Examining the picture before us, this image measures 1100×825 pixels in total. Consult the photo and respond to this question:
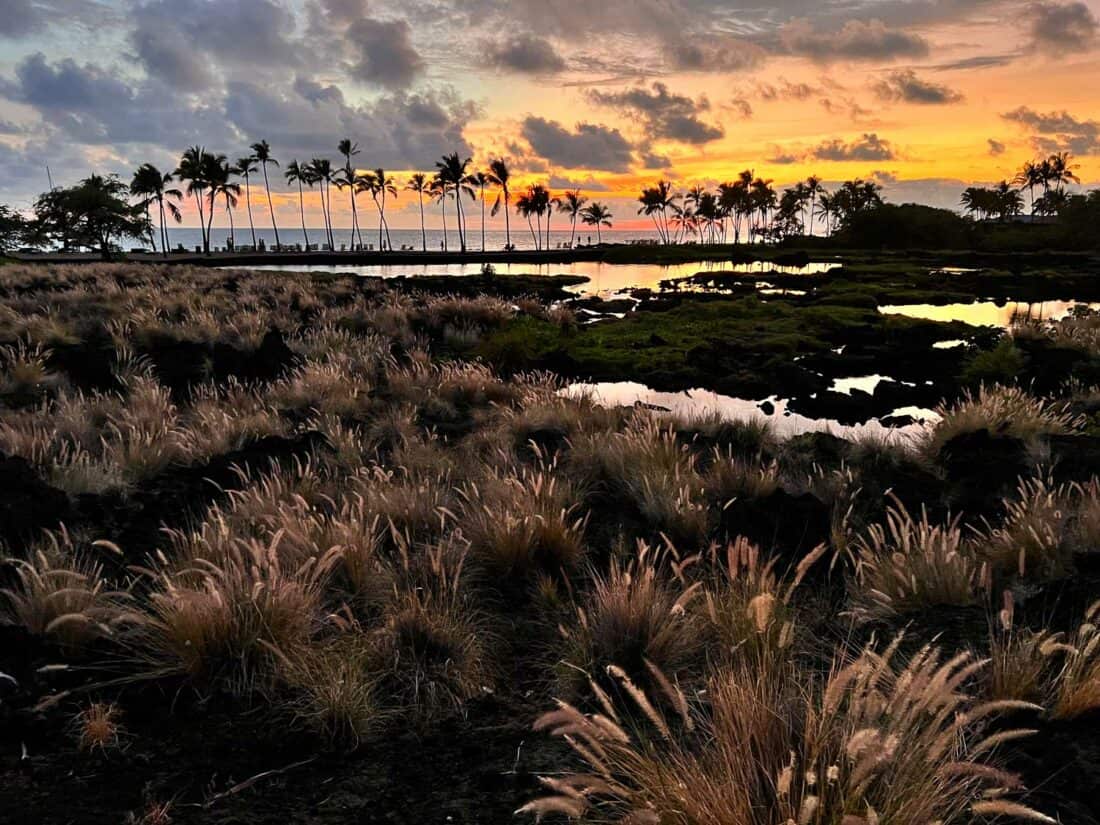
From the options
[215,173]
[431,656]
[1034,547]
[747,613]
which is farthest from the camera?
[215,173]

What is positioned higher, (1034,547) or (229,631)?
(229,631)

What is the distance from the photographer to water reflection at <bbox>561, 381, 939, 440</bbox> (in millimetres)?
13203

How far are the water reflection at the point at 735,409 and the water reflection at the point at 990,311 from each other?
15.9 meters

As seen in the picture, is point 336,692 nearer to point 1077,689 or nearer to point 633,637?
point 633,637

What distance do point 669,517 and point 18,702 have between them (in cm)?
512

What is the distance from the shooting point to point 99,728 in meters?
3.73

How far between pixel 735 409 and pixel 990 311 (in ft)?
80.8

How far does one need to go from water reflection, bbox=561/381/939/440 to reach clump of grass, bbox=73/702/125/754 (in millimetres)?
9921

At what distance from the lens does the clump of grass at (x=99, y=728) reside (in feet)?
12.3

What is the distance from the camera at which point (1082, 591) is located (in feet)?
16.1

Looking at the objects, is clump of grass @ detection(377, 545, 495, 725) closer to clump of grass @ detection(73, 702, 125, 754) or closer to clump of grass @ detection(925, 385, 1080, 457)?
clump of grass @ detection(73, 702, 125, 754)

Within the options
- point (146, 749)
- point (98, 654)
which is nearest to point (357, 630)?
point (146, 749)

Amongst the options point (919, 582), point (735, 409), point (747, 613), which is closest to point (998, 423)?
point (735, 409)

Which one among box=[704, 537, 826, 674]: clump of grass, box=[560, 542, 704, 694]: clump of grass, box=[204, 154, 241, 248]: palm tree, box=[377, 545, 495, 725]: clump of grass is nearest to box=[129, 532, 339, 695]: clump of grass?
box=[377, 545, 495, 725]: clump of grass
